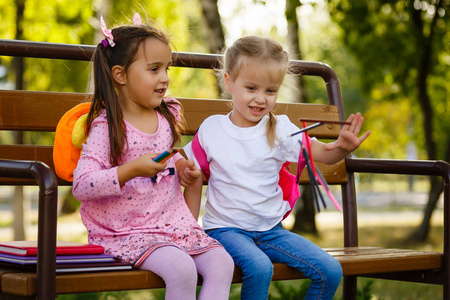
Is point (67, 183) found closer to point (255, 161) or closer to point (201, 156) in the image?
point (201, 156)

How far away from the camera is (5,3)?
395 inches

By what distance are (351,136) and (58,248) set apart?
105 cm

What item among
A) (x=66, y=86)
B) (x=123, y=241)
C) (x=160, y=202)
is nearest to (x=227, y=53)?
(x=160, y=202)

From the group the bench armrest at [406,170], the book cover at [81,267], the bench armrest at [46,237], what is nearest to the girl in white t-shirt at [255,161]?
the book cover at [81,267]

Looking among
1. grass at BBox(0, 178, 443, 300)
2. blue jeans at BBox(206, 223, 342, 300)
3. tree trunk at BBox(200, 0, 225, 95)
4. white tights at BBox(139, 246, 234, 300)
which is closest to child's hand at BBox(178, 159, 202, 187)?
blue jeans at BBox(206, 223, 342, 300)

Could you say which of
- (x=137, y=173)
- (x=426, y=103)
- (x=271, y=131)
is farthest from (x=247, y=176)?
(x=426, y=103)

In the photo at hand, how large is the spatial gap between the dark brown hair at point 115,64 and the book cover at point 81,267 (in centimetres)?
42

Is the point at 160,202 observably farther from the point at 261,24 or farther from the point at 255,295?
the point at 261,24

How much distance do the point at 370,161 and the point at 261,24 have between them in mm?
7800

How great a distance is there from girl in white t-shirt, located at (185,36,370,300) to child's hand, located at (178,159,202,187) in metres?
0.13

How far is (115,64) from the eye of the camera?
2.63 m

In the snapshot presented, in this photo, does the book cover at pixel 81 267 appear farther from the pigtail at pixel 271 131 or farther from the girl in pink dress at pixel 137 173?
the pigtail at pixel 271 131

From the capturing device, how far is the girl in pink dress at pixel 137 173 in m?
2.35

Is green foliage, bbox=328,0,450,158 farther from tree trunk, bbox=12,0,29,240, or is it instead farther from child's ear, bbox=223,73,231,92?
child's ear, bbox=223,73,231,92
